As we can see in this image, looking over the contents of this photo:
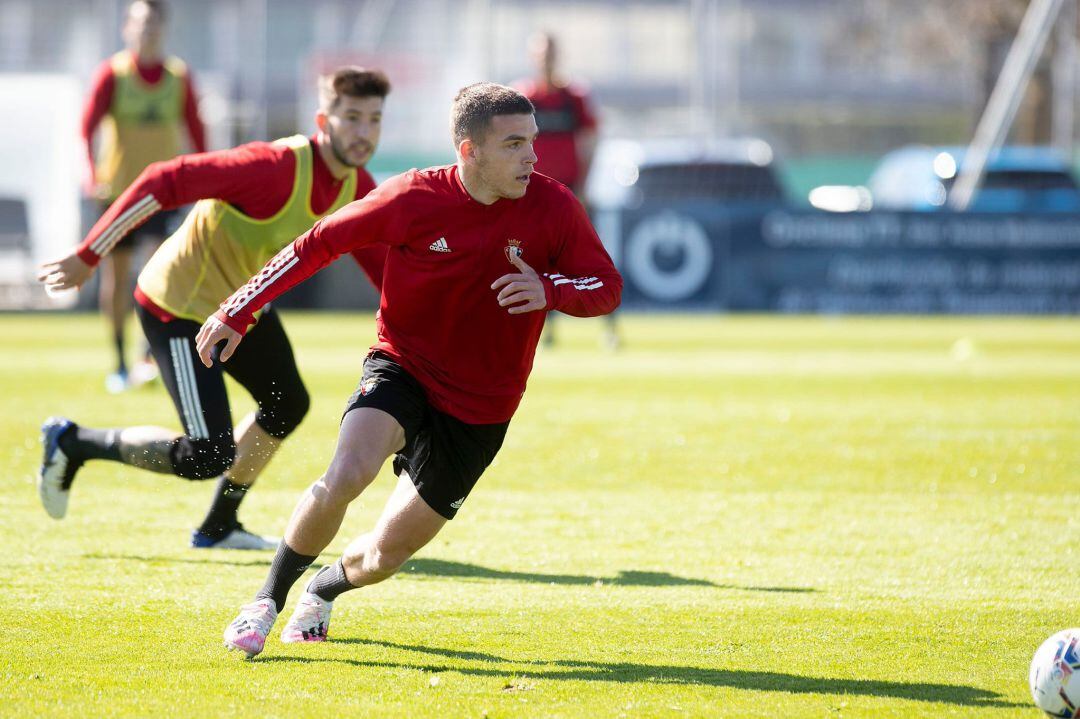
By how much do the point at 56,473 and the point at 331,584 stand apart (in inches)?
83.2

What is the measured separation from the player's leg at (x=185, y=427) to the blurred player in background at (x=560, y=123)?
29.1ft

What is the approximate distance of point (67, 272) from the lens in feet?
20.6

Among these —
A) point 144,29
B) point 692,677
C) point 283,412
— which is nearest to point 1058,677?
point 692,677

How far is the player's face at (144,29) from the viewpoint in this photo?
1233 centimetres

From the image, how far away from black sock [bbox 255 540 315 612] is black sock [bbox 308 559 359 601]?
0.48ft

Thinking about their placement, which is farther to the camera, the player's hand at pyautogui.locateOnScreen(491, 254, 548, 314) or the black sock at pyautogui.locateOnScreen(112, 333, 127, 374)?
the black sock at pyautogui.locateOnScreen(112, 333, 127, 374)

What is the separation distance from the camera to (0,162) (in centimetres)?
2641

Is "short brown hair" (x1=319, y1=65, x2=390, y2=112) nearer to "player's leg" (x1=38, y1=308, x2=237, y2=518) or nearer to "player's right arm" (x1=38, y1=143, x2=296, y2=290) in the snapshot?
"player's right arm" (x1=38, y1=143, x2=296, y2=290)

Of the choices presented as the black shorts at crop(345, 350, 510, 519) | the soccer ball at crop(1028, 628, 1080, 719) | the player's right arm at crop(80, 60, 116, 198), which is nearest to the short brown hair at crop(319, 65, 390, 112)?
the black shorts at crop(345, 350, 510, 519)

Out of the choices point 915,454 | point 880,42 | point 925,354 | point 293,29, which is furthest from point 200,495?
point 293,29

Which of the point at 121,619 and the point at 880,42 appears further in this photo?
the point at 880,42

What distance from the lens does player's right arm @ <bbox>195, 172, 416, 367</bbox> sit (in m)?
5.15

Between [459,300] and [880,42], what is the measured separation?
49.5 metres

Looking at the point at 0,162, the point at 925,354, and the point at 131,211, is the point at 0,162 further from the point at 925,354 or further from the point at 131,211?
the point at 131,211
